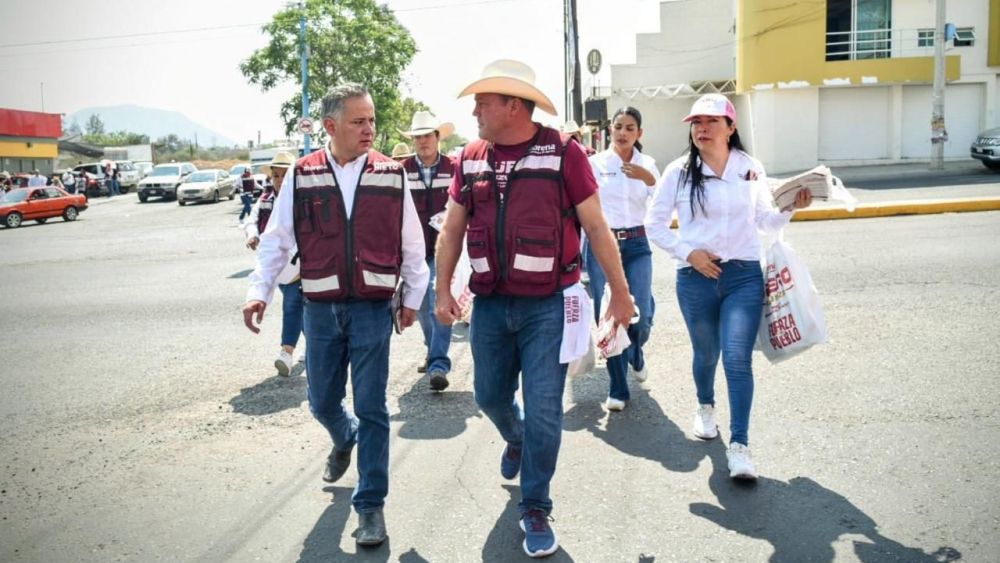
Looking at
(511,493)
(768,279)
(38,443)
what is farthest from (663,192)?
(38,443)

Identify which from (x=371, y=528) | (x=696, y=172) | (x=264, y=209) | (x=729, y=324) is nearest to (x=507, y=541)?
(x=371, y=528)

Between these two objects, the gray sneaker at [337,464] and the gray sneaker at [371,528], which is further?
the gray sneaker at [337,464]

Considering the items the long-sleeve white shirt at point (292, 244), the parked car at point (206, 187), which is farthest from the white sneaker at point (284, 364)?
the parked car at point (206, 187)

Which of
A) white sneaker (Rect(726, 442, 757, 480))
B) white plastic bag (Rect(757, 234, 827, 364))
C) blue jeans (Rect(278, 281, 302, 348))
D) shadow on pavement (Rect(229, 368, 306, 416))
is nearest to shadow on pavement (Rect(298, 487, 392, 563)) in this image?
white sneaker (Rect(726, 442, 757, 480))

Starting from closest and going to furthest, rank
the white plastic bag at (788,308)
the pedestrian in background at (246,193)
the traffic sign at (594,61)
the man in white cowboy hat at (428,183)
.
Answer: the white plastic bag at (788,308) < the man in white cowboy hat at (428,183) < the traffic sign at (594,61) < the pedestrian in background at (246,193)

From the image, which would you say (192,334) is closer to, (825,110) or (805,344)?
(805,344)

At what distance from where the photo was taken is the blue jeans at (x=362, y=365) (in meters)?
4.12

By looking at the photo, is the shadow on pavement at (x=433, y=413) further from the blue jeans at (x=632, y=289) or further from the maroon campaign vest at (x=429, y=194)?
the maroon campaign vest at (x=429, y=194)

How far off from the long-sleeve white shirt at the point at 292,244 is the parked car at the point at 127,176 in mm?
50065

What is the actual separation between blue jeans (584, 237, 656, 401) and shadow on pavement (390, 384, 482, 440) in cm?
97

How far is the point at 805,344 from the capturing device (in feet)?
15.3

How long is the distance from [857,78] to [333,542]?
33.1 meters

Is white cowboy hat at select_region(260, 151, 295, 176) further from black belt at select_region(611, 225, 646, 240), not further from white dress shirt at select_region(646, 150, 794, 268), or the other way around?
white dress shirt at select_region(646, 150, 794, 268)

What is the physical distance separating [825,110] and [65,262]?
27.6 meters
